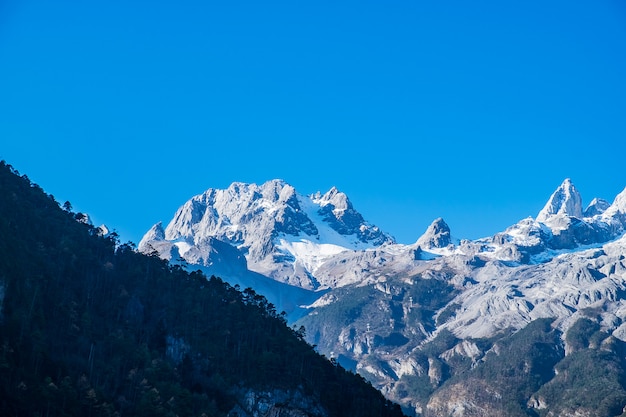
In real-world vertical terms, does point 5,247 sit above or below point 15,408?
above

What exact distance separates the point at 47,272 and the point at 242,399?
53032mm

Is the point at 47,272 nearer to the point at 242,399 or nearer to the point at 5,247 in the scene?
the point at 5,247

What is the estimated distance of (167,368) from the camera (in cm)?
18212

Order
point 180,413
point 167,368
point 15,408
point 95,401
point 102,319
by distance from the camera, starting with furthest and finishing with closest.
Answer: point 102,319 < point 167,368 < point 180,413 < point 95,401 < point 15,408

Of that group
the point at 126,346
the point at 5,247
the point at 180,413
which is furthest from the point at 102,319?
the point at 180,413

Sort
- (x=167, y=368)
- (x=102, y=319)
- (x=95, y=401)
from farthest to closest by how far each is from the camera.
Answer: (x=102, y=319) → (x=167, y=368) → (x=95, y=401)

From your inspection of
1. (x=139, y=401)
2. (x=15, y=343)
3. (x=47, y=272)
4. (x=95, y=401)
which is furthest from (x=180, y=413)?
(x=47, y=272)

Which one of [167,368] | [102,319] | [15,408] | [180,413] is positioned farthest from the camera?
[102,319]

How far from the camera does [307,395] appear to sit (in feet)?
653

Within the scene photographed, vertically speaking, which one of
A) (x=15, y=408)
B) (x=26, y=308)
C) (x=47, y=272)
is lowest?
(x=15, y=408)

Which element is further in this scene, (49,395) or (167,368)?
(167,368)

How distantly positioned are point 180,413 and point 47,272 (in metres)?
52.7

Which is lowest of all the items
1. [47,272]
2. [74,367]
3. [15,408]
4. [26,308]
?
[15,408]

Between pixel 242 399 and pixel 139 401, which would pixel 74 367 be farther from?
pixel 242 399
